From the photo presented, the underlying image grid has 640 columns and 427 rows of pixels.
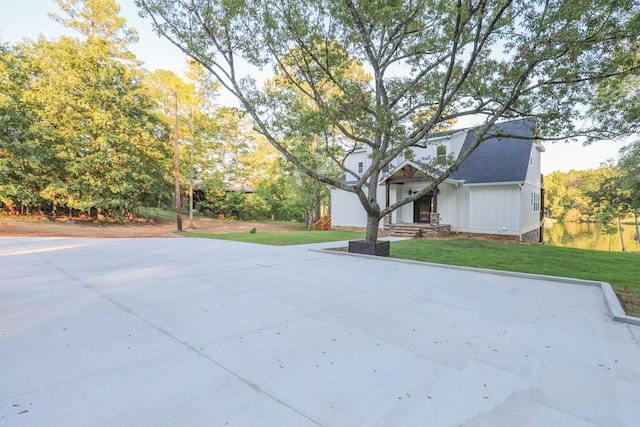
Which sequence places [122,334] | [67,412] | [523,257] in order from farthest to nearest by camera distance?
[523,257] < [122,334] < [67,412]

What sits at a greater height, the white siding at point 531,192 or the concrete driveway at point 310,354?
the white siding at point 531,192

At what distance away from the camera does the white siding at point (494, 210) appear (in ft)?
42.3

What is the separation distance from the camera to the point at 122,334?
298 cm

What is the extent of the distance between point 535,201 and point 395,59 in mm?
12857

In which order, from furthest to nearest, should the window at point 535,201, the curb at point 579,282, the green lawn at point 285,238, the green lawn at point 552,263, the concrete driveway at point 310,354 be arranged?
the window at point 535,201
the green lawn at point 285,238
the green lawn at point 552,263
the curb at point 579,282
the concrete driveway at point 310,354

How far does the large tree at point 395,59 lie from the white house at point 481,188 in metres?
4.32

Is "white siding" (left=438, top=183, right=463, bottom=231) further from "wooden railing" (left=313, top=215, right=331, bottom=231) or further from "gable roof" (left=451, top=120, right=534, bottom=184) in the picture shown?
"wooden railing" (left=313, top=215, right=331, bottom=231)

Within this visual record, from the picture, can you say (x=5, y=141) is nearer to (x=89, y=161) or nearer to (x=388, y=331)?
(x=89, y=161)

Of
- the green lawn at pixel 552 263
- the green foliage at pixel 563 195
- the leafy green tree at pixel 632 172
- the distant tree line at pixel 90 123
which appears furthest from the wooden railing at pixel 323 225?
the green foliage at pixel 563 195

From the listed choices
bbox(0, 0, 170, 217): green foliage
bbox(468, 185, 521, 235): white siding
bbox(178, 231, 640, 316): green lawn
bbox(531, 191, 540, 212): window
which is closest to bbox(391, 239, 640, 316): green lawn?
bbox(178, 231, 640, 316): green lawn

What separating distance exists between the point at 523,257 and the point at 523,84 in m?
4.67

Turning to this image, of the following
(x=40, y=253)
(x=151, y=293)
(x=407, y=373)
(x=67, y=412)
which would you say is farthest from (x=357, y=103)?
(x=40, y=253)

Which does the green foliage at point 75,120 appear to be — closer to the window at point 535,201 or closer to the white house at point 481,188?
the white house at point 481,188

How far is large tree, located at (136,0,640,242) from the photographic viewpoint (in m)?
6.28
